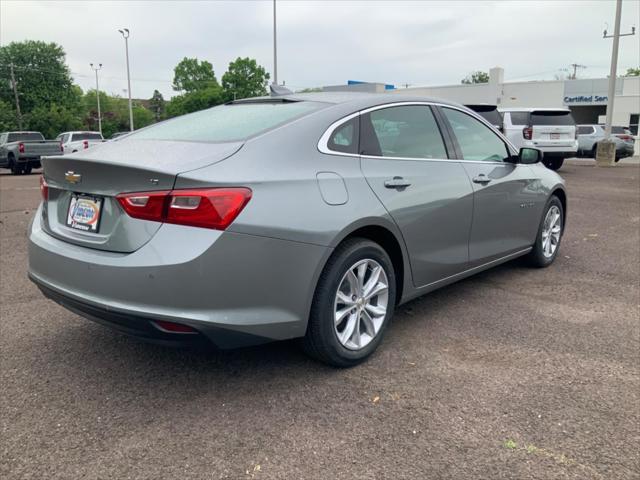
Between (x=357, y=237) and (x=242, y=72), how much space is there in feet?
279

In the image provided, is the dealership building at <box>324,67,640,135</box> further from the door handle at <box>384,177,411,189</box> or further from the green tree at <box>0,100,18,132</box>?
the green tree at <box>0,100,18,132</box>

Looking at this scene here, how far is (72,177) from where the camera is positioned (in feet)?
9.86

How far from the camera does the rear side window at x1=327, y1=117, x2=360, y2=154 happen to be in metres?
3.27

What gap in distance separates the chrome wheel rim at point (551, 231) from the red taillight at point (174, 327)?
13.0ft

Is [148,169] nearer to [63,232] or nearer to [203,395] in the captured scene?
[63,232]

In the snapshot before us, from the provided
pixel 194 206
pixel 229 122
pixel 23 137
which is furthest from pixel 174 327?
pixel 23 137

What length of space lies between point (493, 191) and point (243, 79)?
8377 centimetres

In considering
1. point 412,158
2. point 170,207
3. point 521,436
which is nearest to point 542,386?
point 521,436

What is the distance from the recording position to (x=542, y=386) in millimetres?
3100

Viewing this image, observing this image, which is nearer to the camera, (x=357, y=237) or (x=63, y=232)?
(x=63, y=232)

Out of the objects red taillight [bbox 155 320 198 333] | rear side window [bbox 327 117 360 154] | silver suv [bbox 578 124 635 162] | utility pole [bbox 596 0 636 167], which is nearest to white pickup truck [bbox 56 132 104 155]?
utility pole [bbox 596 0 636 167]

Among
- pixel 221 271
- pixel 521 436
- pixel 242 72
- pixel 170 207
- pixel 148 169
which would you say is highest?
pixel 242 72

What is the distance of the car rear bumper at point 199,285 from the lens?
8.47 ft

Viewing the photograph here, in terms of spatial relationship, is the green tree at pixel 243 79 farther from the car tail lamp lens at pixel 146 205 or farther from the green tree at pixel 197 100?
the car tail lamp lens at pixel 146 205
